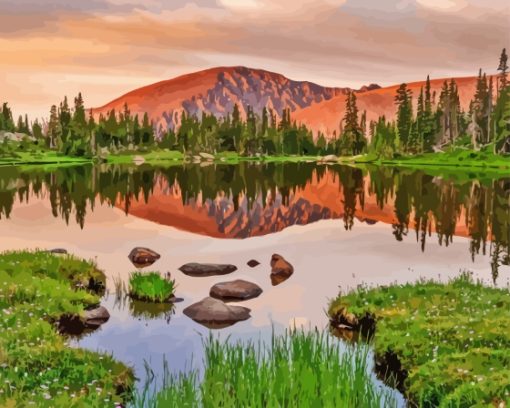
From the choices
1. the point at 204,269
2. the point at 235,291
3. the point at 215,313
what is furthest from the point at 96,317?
the point at 204,269

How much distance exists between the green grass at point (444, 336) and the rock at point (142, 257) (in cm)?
1385

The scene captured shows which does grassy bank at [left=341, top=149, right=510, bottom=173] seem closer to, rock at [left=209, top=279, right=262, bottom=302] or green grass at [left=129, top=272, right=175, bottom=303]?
rock at [left=209, top=279, right=262, bottom=302]

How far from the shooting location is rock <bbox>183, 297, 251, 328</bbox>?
866 inches

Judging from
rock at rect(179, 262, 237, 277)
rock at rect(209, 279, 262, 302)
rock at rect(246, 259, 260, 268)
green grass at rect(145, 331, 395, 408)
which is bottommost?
rock at rect(246, 259, 260, 268)

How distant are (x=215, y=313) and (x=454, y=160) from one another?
13509cm

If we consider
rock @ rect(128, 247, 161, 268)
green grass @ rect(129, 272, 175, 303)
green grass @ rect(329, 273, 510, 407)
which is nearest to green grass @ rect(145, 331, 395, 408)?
green grass @ rect(329, 273, 510, 407)

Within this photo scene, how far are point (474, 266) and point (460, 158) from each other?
393ft

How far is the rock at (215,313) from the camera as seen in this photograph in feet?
72.2

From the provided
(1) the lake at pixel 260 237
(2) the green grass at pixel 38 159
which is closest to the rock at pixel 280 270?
(1) the lake at pixel 260 237

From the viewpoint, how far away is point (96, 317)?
866 inches

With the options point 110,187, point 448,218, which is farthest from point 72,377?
point 110,187

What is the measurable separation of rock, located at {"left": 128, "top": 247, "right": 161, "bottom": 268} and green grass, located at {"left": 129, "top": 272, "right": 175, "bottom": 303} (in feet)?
26.1

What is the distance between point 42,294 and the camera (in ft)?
72.8

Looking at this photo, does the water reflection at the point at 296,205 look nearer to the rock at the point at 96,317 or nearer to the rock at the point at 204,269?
the rock at the point at 204,269
